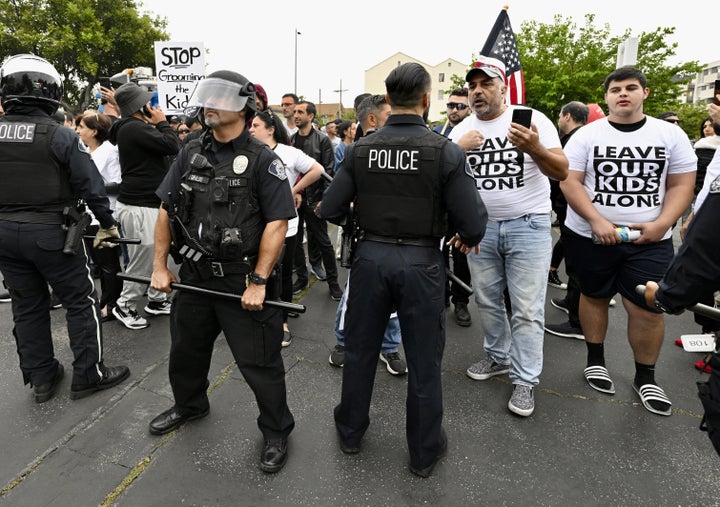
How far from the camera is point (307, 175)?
378 cm

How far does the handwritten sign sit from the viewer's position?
223 inches

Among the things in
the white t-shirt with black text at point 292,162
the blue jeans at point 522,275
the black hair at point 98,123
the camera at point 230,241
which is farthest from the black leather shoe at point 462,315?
the black hair at point 98,123

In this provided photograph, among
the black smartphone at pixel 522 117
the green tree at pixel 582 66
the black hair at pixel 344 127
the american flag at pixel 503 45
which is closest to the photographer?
the black smartphone at pixel 522 117

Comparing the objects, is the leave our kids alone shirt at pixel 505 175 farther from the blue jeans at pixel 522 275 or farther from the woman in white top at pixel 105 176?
the woman in white top at pixel 105 176

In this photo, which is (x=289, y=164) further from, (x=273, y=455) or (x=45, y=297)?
(x=273, y=455)

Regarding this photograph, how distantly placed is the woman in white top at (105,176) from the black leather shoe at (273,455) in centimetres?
264

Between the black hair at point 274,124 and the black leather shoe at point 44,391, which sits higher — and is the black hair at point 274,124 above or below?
above

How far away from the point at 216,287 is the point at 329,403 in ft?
3.84

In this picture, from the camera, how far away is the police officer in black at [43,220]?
2.69 meters

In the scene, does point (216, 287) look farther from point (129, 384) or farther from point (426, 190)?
point (129, 384)

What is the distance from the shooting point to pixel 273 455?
2381mm

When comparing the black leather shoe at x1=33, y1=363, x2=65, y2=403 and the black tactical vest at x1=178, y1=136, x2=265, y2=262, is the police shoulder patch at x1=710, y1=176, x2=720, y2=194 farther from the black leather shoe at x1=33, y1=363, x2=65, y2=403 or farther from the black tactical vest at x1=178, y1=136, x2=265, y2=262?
the black leather shoe at x1=33, y1=363, x2=65, y2=403

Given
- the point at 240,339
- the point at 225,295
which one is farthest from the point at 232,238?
the point at 240,339

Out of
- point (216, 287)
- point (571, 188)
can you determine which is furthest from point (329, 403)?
point (571, 188)
